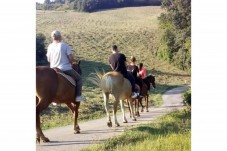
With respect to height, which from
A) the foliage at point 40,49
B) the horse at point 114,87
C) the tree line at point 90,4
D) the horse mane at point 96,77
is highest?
the tree line at point 90,4

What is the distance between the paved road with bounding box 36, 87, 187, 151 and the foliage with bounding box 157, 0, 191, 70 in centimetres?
41

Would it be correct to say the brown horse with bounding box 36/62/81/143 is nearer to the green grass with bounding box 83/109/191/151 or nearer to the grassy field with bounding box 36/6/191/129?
the grassy field with bounding box 36/6/191/129

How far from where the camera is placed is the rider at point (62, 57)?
16.8ft

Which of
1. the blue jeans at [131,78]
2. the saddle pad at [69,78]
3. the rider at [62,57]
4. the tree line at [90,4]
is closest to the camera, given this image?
the tree line at [90,4]

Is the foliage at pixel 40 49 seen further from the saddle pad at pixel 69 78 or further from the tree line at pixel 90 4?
Answer: the saddle pad at pixel 69 78

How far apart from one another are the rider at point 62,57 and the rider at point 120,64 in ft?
1.88

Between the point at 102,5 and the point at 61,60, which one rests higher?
the point at 102,5

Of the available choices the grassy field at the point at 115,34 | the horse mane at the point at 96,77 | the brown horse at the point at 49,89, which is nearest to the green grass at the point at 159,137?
the grassy field at the point at 115,34

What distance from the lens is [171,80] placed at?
16.8 ft

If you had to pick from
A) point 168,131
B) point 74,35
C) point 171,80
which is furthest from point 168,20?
point 168,131

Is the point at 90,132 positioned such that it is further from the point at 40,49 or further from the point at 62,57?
the point at 40,49

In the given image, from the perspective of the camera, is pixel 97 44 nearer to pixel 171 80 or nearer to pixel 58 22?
pixel 58 22

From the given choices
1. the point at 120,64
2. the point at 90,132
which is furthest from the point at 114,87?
the point at 90,132
